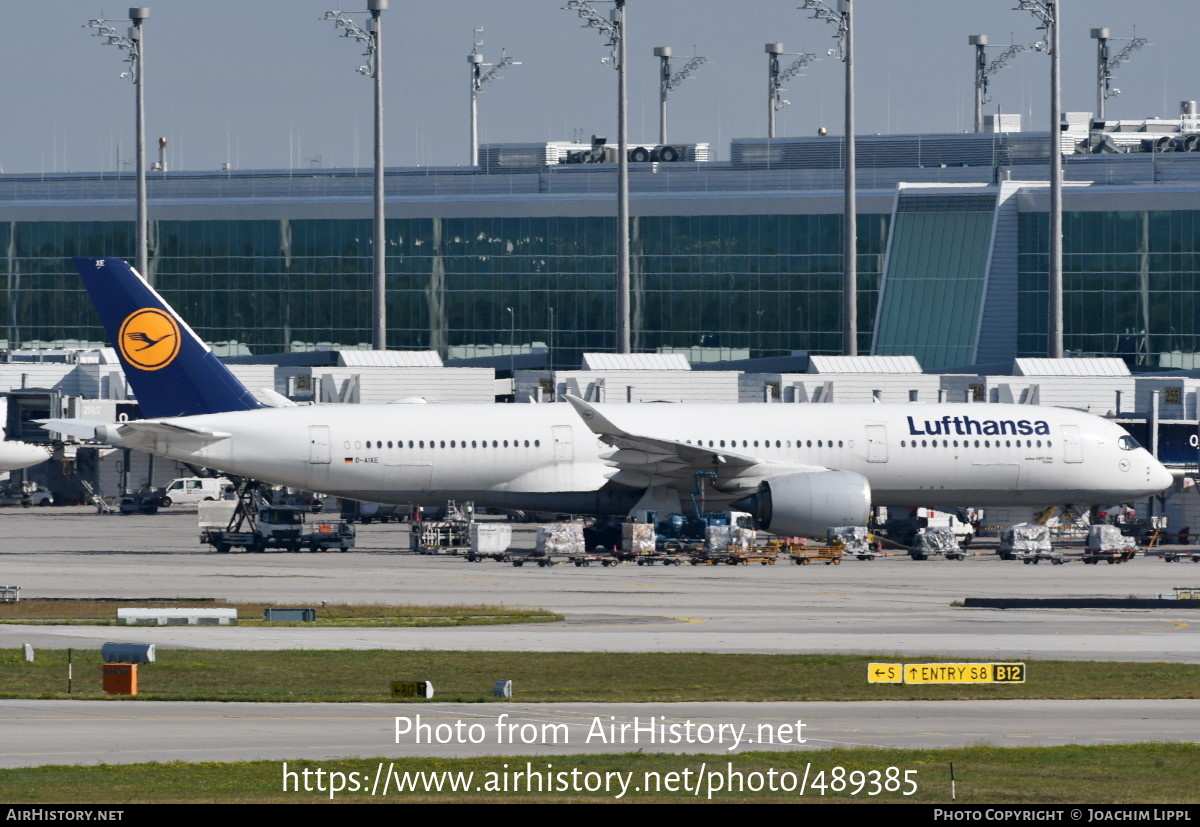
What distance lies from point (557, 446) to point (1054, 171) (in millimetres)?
37080

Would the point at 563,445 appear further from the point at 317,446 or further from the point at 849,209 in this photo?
the point at 849,209

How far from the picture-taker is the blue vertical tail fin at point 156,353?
6350 centimetres

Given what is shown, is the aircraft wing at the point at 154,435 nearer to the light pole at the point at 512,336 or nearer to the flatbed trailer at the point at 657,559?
the flatbed trailer at the point at 657,559

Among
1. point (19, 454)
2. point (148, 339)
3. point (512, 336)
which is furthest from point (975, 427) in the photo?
point (512, 336)

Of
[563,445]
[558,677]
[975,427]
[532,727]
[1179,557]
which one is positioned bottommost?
[1179,557]

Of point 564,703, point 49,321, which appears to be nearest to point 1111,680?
point 564,703

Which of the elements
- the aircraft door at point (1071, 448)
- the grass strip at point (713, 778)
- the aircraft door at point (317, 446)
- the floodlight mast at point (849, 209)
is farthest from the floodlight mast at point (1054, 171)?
the grass strip at point (713, 778)

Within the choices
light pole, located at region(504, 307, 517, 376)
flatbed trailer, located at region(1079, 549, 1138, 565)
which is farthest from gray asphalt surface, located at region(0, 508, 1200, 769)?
light pole, located at region(504, 307, 517, 376)

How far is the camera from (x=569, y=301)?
436 feet

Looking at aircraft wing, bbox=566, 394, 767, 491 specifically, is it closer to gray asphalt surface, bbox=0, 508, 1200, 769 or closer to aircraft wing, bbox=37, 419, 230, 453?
gray asphalt surface, bbox=0, 508, 1200, 769

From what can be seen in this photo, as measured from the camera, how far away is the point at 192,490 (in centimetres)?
10181
